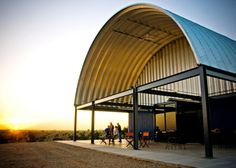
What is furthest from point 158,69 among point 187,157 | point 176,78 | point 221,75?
point 187,157

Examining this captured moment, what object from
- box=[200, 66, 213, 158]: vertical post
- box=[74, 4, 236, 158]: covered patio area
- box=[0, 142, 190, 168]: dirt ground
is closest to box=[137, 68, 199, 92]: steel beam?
box=[74, 4, 236, 158]: covered patio area

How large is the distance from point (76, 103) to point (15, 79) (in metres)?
5.92

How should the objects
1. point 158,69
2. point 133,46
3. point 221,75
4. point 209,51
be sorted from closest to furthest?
point 221,75 → point 209,51 → point 133,46 → point 158,69

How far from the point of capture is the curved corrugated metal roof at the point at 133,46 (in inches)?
419

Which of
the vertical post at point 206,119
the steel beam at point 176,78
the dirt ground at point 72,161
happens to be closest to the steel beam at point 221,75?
the steel beam at point 176,78

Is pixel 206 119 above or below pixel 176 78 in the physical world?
below

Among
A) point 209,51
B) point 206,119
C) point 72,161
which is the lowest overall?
point 72,161

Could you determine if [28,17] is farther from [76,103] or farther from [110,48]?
[76,103]

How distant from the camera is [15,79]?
15.4 metres

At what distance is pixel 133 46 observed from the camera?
57.6 feet

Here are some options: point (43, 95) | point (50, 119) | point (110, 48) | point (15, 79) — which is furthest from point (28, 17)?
point (50, 119)

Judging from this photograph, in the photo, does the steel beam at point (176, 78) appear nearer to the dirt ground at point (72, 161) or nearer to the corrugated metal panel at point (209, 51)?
the corrugated metal panel at point (209, 51)

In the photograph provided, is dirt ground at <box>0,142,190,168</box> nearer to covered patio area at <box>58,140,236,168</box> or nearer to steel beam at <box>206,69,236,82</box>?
covered patio area at <box>58,140,236,168</box>

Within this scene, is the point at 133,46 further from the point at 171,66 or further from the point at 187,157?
the point at 187,157
